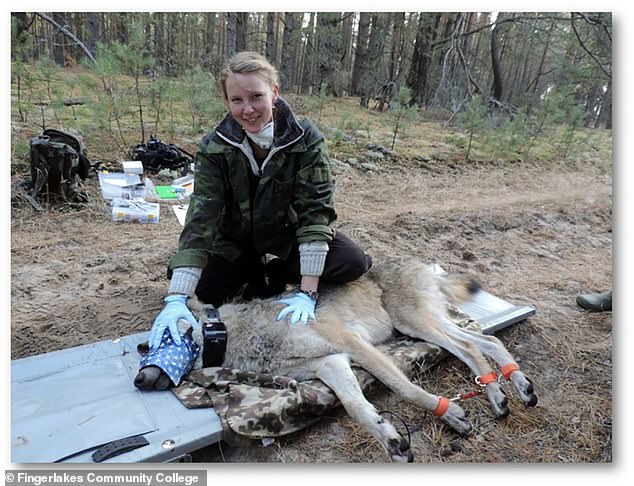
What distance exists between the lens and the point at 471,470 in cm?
229

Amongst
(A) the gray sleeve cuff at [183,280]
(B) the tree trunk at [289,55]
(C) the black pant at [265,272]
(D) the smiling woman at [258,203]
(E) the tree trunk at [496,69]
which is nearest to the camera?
(D) the smiling woman at [258,203]

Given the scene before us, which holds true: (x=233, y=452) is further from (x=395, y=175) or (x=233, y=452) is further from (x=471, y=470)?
(x=395, y=175)

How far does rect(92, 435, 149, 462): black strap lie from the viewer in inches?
82.2

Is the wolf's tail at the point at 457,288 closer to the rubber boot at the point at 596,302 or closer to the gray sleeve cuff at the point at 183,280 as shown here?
the rubber boot at the point at 596,302

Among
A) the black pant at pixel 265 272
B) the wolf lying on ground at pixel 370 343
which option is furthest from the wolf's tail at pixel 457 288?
the black pant at pixel 265 272

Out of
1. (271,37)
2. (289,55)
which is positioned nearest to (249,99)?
(271,37)

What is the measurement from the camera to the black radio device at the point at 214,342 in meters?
2.72

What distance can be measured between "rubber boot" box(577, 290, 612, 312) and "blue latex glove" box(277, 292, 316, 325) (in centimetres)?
251

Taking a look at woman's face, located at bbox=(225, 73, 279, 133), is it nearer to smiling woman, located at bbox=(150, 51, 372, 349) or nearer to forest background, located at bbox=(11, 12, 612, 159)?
smiling woman, located at bbox=(150, 51, 372, 349)

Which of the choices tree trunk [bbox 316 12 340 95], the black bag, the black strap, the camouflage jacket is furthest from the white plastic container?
tree trunk [bbox 316 12 340 95]

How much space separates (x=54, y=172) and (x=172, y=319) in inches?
149

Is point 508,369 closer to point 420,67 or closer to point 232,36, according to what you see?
point 232,36

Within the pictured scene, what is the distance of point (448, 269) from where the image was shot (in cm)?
467

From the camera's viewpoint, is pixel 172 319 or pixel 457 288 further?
pixel 457 288
